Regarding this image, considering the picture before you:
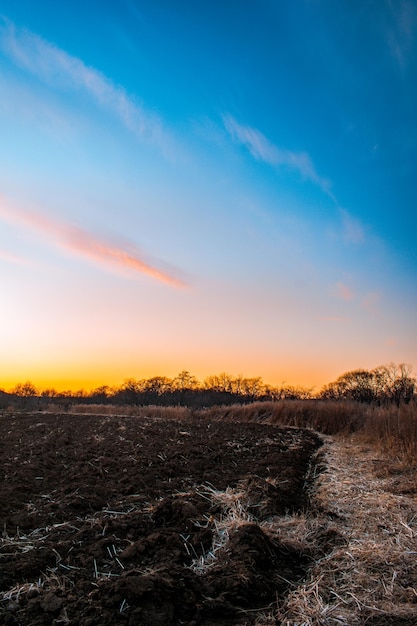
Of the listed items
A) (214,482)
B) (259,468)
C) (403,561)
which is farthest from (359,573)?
(259,468)

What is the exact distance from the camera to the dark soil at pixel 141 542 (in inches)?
118

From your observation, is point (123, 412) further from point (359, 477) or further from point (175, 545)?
point (175, 545)

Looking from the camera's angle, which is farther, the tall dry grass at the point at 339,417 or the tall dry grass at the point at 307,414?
the tall dry grass at the point at 307,414

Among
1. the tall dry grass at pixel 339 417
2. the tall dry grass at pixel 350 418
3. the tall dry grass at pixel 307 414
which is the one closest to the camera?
the tall dry grass at pixel 350 418

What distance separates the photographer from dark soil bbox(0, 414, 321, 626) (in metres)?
3.00

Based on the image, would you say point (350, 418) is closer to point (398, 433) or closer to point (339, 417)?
point (339, 417)

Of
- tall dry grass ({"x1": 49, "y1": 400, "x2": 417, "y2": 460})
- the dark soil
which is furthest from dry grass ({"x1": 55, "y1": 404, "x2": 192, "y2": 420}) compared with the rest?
the dark soil

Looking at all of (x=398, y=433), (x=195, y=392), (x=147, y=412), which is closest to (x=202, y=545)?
(x=398, y=433)

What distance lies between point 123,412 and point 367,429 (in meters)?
20.7

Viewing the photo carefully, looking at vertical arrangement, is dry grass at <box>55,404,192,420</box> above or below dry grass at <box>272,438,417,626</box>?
below

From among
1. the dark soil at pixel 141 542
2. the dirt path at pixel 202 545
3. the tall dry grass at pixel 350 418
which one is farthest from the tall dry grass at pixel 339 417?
the dark soil at pixel 141 542

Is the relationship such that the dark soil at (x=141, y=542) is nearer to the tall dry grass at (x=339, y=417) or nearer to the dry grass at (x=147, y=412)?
the tall dry grass at (x=339, y=417)

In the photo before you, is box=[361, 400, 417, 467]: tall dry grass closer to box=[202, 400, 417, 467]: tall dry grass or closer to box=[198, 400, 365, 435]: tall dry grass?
box=[202, 400, 417, 467]: tall dry grass

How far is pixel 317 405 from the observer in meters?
21.2
